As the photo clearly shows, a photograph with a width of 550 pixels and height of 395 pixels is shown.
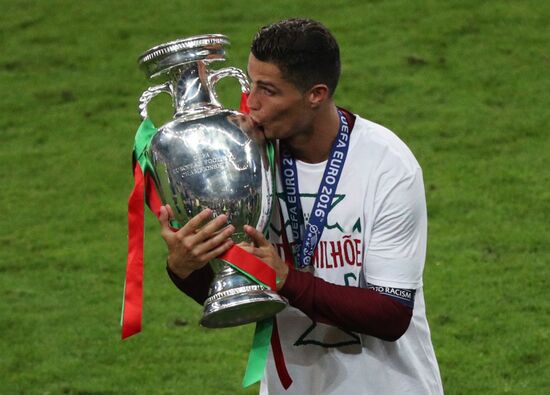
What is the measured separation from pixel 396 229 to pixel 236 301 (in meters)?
0.48

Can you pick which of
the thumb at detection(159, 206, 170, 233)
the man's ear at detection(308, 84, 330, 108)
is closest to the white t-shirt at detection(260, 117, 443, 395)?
the man's ear at detection(308, 84, 330, 108)

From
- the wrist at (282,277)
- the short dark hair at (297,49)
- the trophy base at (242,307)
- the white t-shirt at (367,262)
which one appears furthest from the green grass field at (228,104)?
the short dark hair at (297,49)

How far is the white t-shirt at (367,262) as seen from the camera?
313 cm

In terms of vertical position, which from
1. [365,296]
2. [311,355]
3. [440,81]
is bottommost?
[440,81]

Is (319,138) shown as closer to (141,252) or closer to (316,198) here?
(316,198)

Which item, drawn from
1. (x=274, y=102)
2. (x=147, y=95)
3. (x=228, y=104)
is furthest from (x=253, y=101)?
(x=228, y=104)

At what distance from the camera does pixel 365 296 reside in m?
3.08

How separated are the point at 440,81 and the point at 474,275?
2.56 m

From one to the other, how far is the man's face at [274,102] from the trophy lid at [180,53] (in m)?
0.12

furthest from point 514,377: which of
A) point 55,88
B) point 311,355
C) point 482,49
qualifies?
point 55,88

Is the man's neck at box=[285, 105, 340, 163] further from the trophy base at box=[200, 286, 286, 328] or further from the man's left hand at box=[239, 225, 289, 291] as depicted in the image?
the trophy base at box=[200, 286, 286, 328]

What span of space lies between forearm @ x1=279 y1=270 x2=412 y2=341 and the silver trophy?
0.07m

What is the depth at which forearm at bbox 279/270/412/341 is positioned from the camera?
3002mm

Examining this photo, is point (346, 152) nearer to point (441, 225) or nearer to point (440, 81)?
point (441, 225)
